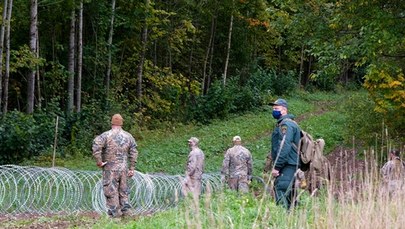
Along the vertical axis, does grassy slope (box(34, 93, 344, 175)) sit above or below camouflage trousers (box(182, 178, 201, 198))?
below

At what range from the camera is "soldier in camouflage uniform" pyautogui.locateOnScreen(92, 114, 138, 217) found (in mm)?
12797

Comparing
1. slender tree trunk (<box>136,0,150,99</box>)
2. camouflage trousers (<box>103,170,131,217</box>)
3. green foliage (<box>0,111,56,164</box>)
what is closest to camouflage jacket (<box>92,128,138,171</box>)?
camouflage trousers (<box>103,170,131,217</box>)

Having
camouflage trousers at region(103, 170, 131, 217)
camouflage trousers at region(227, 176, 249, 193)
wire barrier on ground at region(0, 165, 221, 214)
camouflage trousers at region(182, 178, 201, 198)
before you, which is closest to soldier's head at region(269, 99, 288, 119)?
camouflage trousers at region(103, 170, 131, 217)

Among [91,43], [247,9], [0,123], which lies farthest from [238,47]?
[0,123]

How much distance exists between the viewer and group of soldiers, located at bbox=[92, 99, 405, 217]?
830 centimetres

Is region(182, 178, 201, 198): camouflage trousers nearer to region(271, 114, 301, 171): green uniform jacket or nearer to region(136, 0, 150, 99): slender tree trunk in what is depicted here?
region(271, 114, 301, 171): green uniform jacket

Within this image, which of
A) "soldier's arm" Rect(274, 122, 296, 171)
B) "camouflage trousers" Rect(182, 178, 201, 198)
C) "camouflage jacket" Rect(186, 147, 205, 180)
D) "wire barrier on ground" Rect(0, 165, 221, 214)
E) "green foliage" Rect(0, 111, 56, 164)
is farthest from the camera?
"green foliage" Rect(0, 111, 56, 164)

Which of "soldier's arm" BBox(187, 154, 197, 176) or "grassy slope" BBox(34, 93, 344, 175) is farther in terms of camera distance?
"grassy slope" BBox(34, 93, 344, 175)

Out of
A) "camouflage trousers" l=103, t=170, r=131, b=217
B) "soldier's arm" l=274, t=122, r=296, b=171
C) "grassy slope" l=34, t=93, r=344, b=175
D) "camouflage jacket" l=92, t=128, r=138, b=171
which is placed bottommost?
"grassy slope" l=34, t=93, r=344, b=175

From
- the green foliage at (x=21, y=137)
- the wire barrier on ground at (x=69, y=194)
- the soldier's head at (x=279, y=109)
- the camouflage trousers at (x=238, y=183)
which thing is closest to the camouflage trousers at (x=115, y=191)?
the wire barrier on ground at (x=69, y=194)

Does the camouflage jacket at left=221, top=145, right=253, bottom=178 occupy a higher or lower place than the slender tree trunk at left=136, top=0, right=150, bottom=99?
lower

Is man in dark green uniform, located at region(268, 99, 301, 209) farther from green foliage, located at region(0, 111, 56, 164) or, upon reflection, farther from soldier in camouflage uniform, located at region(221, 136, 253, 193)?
green foliage, located at region(0, 111, 56, 164)

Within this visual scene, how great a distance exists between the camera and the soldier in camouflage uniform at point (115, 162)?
42.0ft

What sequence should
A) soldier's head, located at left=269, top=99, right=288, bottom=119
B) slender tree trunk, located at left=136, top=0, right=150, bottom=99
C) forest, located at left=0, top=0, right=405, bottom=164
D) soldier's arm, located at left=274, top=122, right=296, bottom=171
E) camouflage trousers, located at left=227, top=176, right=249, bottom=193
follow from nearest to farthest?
1. soldier's arm, located at left=274, top=122, right=296, bottom=171
2. soldier's head, located at left=269, top=99, right=288, bottom=119
3. camouflage trousers, located at left=227, top=176, right=249, bottom=193
4. forest, located at left=0, top=0, right=405, bottom=164
5. slender tree trunk, located at left=136, top=0, right=150, bottom=99
